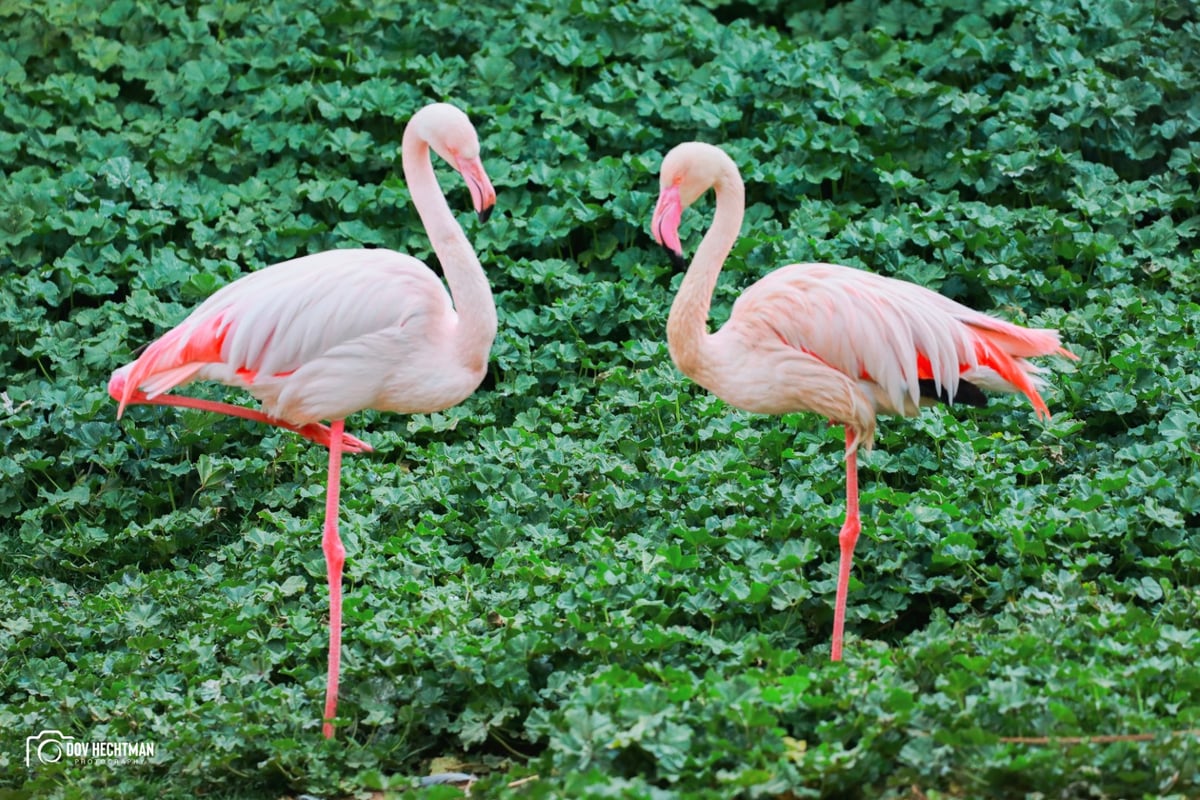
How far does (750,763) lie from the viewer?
3881mm

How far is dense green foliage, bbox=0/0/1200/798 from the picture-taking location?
4.28 meters

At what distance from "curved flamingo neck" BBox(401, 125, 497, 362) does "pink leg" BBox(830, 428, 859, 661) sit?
128cm

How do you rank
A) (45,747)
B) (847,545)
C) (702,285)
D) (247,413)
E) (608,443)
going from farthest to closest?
(608,443), (247,413), (702,285), (847,545), (45,747)

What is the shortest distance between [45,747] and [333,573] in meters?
1.06

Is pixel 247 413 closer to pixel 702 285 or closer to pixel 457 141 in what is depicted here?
pixel 457 141

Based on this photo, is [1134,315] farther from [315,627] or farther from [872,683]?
[315,627]


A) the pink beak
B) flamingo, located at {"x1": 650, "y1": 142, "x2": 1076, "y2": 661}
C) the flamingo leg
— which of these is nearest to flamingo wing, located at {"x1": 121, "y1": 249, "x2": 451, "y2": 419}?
the flamingo leg

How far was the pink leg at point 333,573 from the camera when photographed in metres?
4.66

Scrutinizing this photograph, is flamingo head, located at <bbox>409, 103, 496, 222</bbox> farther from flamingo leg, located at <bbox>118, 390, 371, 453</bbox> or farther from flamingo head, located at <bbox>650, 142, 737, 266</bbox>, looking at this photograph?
flamingo leg, located at <bbox>118, 390, 371, 453</bbox>

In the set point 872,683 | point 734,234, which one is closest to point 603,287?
point 734,234

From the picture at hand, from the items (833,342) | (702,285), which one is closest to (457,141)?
(702,285)

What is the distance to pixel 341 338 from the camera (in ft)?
15.9

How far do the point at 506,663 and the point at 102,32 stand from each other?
5.96 meters

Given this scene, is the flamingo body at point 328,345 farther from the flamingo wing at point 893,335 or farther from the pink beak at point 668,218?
the flamingo wing at point 893,335
